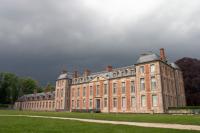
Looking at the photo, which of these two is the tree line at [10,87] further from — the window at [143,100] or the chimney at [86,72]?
the window at [143,100]

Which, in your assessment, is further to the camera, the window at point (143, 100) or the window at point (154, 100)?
the window at point (143, 100)

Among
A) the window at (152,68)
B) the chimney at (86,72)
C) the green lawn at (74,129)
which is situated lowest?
the green lawn at (74,129)

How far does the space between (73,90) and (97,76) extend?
8984mm

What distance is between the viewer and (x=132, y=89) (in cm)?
3862

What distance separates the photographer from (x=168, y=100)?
3575 centimetres

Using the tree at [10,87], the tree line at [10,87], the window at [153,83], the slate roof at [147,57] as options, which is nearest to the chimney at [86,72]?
the slate roof at [147,57]

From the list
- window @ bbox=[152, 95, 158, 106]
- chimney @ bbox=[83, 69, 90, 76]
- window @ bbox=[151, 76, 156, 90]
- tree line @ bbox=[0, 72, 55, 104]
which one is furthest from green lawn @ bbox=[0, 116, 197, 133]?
tree line @ bbox=[0, 72, 55, 104]

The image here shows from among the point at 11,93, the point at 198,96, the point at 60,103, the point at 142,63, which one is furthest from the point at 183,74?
the point at 11,93

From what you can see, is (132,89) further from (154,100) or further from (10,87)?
(10,87)

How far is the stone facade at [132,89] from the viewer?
35.0 m

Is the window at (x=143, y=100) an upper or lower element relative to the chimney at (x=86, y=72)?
lower

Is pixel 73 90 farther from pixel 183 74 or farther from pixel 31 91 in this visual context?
pixel 31 91

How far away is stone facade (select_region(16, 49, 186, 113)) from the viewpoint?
3497 centimetres

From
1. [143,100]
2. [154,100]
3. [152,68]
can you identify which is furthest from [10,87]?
[154,100]
